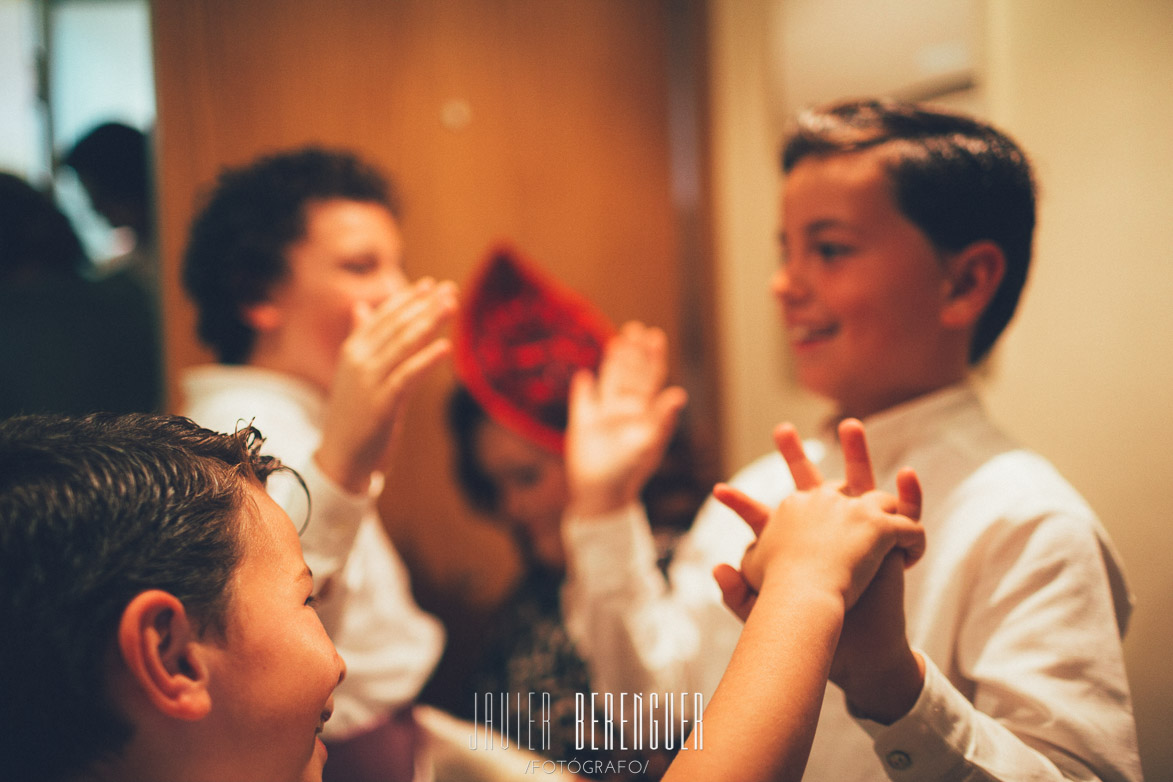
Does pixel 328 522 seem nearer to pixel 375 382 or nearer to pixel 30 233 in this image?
pixel 375 382

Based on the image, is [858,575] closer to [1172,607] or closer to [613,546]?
[1172,607]

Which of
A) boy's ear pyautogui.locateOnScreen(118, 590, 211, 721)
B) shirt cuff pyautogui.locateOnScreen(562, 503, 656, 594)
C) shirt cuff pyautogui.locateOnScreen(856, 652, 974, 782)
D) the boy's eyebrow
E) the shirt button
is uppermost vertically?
the boy's eyebrow

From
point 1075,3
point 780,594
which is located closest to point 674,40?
point 1075,3

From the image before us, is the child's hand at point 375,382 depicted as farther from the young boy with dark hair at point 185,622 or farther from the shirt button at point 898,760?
the shirt button at point 898,760

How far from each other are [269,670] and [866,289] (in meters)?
0.56

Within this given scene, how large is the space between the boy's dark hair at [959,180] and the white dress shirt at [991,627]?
0.45 feet

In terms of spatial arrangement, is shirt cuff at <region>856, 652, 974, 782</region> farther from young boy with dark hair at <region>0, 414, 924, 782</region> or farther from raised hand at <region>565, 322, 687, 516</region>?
raised hand at <region>565, 322, 687, 516</region>

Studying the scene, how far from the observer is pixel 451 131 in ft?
4.36

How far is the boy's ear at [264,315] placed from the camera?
95 centimetres

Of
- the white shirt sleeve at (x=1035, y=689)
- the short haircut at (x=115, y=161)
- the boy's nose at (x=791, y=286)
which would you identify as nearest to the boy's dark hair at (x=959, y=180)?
the boy's nose at (x=791, y=286)

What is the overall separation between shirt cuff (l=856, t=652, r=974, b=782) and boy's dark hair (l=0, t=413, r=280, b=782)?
0.43 meters

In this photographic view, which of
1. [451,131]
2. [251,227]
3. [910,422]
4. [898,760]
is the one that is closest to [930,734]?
[898,760]

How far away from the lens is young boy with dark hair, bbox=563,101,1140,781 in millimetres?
504

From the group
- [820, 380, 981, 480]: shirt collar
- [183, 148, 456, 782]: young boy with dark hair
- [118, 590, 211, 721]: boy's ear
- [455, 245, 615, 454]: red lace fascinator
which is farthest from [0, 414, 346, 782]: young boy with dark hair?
[455, 245, 615, 454]: red lace fascinator
